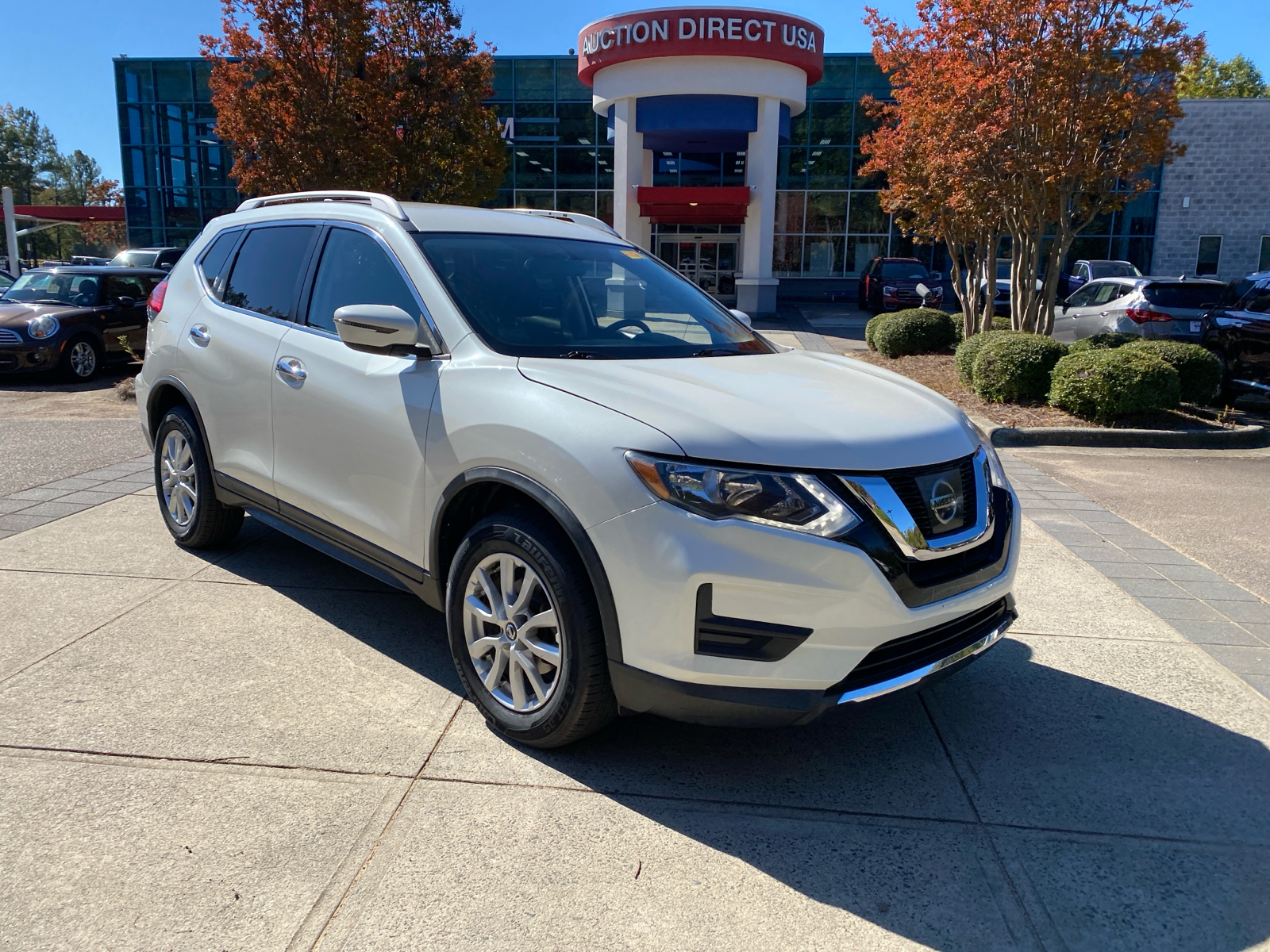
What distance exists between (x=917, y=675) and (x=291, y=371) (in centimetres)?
286

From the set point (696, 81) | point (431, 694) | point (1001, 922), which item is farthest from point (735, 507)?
point (696, 81)

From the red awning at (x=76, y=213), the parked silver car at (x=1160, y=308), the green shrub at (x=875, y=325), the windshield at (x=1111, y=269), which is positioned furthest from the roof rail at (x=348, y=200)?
the red awning at (x=76, y=213)

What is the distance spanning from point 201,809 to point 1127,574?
16.2ft

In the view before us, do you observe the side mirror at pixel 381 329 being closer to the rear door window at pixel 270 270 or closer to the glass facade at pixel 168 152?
the rear door window at pixel 270 270

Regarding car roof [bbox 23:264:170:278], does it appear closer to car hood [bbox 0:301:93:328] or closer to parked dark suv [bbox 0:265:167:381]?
parked dark suv [bbox 0:265:167:381]

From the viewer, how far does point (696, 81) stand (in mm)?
26297

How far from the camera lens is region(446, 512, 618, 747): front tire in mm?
2963

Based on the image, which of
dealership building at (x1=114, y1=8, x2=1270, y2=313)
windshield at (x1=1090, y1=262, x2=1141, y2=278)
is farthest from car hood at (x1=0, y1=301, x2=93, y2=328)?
windshield at (x1=1090, y1=262, x2=1141, y2=278)

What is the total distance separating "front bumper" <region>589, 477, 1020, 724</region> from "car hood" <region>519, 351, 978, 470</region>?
245 mm

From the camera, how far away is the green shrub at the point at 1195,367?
10500mm

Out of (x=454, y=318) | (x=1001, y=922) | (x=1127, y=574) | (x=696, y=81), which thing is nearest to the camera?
(x=1001, y=922)

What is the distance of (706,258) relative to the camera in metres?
33.8

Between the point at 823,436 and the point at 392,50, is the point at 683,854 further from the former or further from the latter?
the point at 392,50

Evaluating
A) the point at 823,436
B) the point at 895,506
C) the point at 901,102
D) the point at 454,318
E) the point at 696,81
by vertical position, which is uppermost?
the point at 696,81
